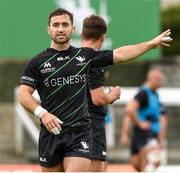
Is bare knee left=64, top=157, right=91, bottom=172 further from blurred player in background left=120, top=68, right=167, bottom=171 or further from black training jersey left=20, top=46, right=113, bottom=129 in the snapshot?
blurred player in background left=120, top=68, right=167, bottom=171

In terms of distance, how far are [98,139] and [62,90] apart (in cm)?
122

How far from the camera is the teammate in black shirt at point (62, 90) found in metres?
8.79

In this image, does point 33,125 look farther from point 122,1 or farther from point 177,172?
point 177,172

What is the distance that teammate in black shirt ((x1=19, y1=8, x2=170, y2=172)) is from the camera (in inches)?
346

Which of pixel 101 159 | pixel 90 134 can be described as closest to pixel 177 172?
pixel 101 159

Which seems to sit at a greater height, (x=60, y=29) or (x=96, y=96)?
(x=60, y=29)

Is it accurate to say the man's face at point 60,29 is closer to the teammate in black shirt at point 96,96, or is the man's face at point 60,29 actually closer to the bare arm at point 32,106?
the bare arm at point 32,106

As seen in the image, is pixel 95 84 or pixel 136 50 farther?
pixel 95 84

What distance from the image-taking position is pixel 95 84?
9.70m

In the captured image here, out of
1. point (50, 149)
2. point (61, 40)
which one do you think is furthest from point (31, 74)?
point (50, 149)

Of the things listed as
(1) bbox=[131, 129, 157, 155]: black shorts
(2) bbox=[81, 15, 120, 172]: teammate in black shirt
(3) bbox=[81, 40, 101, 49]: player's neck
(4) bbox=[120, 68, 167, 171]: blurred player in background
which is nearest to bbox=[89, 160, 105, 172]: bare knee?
(2) bbox=[81, 15, 120, 172]: teammate in black shirt

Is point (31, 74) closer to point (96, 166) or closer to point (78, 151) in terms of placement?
point (78, 151)

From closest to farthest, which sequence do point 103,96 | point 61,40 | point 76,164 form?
1. point 76,164
2. point 61,40
3. point 103,96

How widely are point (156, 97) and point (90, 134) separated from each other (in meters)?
5.48
